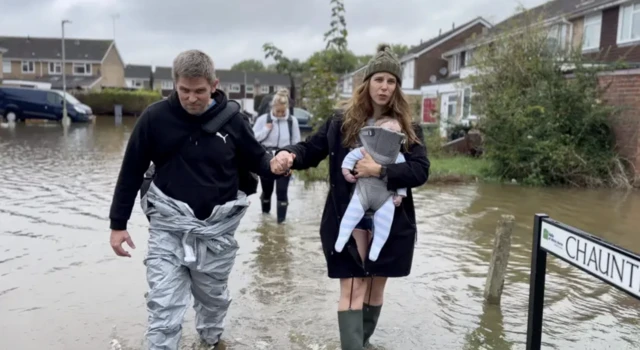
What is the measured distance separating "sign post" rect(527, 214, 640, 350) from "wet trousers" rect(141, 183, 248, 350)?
1.86 meters

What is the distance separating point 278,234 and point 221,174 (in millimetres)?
4301

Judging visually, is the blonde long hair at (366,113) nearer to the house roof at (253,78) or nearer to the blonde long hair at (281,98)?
the blonde long hair at (281,98)

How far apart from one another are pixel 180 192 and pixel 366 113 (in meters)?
1.28

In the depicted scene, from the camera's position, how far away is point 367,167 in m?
3.44

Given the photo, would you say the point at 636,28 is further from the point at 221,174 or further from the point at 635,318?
the point at 221,174

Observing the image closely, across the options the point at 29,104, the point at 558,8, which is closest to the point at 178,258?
the point at 558,8

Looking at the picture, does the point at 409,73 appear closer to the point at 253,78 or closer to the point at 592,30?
the point at 592,30

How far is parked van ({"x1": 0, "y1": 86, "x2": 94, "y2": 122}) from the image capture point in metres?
31.0

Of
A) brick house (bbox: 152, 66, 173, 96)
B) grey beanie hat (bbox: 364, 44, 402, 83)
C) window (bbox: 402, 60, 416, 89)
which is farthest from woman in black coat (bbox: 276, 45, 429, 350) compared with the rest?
brick house (bbox: 152, 66, 173, 96)

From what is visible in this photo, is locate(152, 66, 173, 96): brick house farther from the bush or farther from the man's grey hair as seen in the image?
the man's grey hair

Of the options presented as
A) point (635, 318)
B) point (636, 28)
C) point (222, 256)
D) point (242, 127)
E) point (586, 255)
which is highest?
point (636, 28)

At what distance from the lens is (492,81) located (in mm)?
16156

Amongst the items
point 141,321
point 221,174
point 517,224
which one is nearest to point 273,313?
point 141,321

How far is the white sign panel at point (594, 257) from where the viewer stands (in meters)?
2.36
